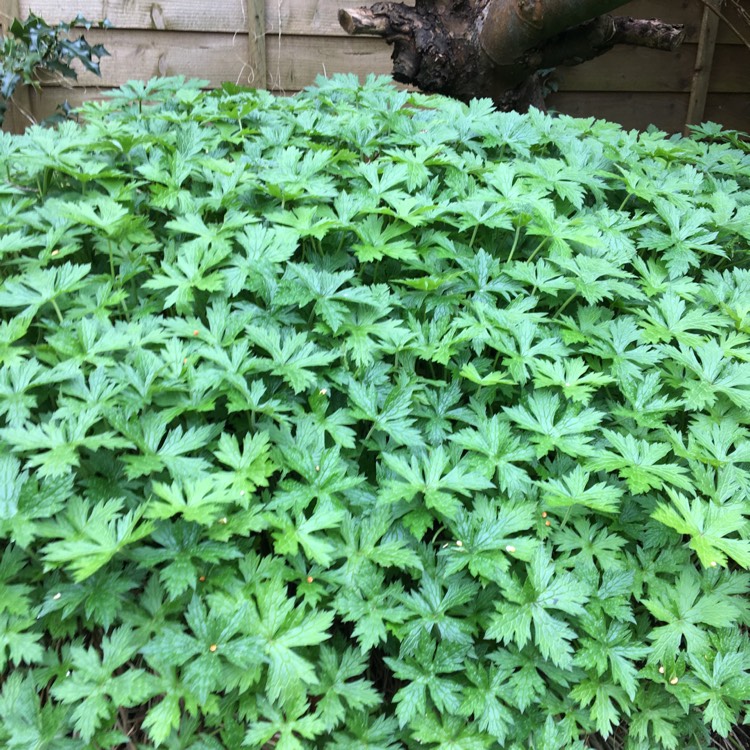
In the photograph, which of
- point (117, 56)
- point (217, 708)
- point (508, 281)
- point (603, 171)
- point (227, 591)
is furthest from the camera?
point (117, 56)

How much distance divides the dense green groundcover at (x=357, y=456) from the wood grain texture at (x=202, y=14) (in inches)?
87.8

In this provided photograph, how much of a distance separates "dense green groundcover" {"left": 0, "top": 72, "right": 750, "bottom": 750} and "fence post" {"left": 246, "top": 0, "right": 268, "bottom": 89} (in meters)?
2.26

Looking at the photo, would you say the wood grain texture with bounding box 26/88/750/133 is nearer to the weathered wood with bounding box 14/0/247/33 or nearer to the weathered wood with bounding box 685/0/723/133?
the weathered wood with bounding box 685/0/723/133

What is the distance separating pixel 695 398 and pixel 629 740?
87cm

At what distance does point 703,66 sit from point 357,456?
4932 mm

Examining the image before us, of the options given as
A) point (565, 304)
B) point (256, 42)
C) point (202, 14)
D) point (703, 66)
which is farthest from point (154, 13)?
point (703, 66)

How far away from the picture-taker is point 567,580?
136 centimetres

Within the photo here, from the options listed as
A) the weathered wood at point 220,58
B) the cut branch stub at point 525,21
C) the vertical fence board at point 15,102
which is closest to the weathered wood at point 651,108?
the weathered wood at point 220,58

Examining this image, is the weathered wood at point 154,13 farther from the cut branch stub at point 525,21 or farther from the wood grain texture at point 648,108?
the wood grain texture at point 648,108

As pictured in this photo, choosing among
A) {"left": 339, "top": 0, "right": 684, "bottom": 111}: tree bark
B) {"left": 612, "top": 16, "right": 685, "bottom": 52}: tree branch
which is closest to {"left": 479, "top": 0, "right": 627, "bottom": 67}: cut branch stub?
{"left": 339, "top": 0, "right": 684, "bottom": 111}: tree bark

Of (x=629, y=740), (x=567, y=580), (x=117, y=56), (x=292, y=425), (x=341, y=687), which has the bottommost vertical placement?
(x=629, y=740)

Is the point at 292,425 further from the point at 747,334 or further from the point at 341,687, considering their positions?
the point at 747,334

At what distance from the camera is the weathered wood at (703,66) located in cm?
462

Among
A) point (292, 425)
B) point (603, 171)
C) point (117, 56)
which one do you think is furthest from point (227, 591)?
point (117, 56)
